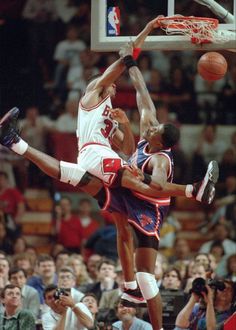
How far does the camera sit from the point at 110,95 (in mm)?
12070

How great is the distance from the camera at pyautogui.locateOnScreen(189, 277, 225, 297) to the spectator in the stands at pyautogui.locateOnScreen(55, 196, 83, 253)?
536cm

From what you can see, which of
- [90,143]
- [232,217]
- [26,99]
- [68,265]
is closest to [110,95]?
[90,143]

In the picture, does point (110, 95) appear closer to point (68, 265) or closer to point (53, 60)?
point (68, 265)

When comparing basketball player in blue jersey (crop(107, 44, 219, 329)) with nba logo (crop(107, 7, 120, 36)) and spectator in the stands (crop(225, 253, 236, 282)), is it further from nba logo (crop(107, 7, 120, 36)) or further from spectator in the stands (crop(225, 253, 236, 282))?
spectator in the stands (crop(225, 253, 236, 282))

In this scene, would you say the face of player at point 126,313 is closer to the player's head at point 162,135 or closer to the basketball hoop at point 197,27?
the player's head at point 162,135

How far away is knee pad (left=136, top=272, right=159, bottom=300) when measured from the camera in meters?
11.7

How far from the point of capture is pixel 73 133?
62.9 feet

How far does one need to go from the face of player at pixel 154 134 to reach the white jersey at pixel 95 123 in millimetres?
497

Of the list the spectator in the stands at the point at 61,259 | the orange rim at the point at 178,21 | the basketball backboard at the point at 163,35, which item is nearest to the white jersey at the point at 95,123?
the basketball backboard at the point at 163,35

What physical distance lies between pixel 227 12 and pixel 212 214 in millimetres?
7619

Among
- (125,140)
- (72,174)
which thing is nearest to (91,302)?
(125,140)

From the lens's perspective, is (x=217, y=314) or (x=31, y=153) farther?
(x=217, y=314)

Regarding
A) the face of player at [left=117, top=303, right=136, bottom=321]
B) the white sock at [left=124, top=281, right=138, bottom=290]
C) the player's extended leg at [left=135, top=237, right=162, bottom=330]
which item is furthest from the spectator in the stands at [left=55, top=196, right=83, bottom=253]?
the player's extended leg at [left=135, top=237, right=162, bottom=330]

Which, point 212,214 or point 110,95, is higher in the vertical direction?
point 110,95
